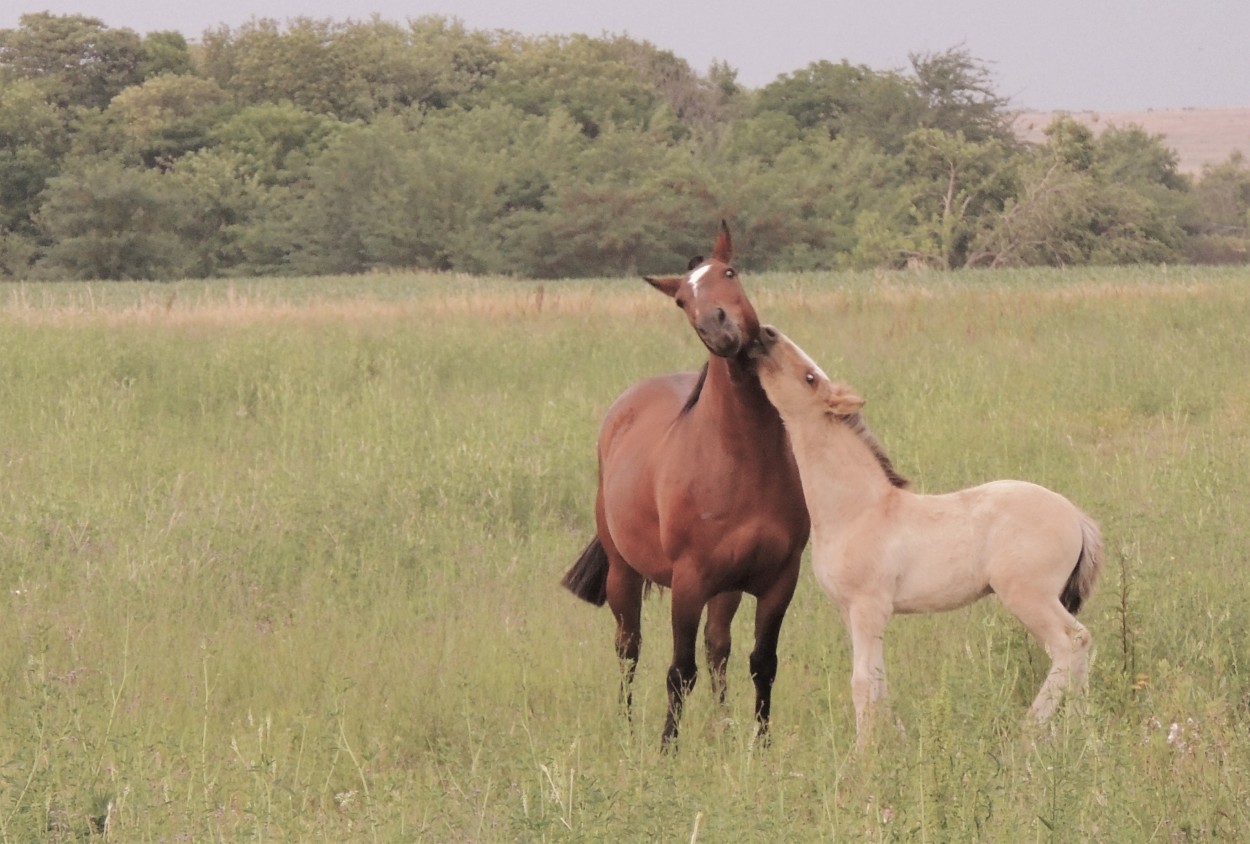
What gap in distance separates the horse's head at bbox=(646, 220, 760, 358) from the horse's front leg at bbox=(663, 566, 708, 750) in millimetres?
889

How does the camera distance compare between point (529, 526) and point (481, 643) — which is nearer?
point (481, 643)

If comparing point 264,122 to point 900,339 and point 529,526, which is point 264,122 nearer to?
point 900,339

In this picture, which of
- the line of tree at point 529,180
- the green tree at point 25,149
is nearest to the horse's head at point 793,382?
the line of tree at point 529,180

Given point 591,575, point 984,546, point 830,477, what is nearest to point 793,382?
point 830,477

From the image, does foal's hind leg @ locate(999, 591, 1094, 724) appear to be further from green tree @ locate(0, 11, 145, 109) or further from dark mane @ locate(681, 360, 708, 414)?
green tree @ locate(0, 11, 145, 109)

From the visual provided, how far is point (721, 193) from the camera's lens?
5731cm

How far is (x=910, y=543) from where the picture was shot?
15.6 ft

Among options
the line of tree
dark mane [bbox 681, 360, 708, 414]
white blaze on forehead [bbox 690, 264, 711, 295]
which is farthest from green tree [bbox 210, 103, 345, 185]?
white blaze on forehead [bbox 690, 264, 711, 295]

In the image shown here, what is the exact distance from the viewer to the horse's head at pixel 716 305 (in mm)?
4574

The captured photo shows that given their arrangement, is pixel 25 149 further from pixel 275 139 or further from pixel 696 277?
pixel 696 277

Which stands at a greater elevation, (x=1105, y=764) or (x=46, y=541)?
(x=1105, y=764)

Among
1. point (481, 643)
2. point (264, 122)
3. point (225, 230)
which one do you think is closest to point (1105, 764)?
point (481, 643)

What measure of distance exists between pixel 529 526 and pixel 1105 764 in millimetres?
5429

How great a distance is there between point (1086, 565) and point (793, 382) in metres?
1.17
